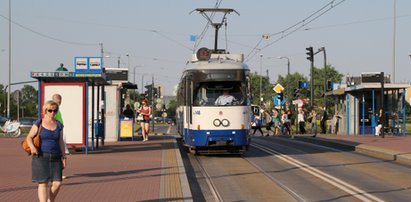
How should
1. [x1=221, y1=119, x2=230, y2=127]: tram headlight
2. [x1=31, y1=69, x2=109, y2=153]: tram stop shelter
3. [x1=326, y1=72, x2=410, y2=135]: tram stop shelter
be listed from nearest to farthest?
[x1=31, y1=69, x2=109, y2=153]: tram stop shelter, [x1=221, y1=119, x2=230, y2=127]: tram headlight, [x1=326, y1=72, x2=410, y2=135]: tram stop shelter

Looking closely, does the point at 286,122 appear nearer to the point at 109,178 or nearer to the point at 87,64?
the point at 87,64

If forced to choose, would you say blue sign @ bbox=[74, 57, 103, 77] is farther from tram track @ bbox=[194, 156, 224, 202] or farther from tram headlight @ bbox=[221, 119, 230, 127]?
tram track @ bbox=[194, 156, 224, 202]

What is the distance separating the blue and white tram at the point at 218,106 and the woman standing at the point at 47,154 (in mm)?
12396

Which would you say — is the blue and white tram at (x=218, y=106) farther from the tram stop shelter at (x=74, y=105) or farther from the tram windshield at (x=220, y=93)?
the tram stop shelter at (x=74, y=105)

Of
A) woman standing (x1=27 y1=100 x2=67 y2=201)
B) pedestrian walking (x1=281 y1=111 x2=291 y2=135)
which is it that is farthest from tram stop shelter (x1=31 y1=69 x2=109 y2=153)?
pedestrian walking (x1=281 y1=111 x2=291 y2=135)

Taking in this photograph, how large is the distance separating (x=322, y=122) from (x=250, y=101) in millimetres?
22793

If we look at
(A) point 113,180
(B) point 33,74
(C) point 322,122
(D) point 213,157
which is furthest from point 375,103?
(A) point 113,180

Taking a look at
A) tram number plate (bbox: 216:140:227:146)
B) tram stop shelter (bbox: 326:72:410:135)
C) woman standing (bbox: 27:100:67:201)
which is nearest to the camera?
woman standing (bbox: 27:100:67:201)

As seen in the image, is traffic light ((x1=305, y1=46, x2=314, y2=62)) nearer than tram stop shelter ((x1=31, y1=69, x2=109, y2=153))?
No

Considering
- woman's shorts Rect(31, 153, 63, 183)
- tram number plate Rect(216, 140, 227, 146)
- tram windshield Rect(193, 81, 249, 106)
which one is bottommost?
tram number plate Rect(216, 140, 227, 146)

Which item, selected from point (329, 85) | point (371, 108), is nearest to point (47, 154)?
point (371, 108)

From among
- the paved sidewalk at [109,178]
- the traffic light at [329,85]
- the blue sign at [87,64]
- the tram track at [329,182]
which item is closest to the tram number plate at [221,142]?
the paved sidewalk at [109,178]

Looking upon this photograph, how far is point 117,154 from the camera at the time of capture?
22.6m

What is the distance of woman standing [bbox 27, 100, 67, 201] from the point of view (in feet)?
31.3
